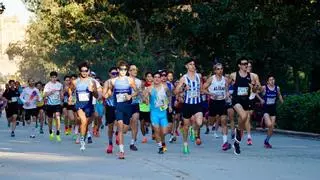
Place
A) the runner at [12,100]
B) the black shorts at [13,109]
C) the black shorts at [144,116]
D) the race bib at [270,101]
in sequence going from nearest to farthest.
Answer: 1. the race bib at [270,101]
2. the black shorts at [144,116]
3. the black shorts at [13,109]
4. the runner at [12,100]

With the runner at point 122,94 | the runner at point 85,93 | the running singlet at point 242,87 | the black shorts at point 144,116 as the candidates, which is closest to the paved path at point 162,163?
the runner at point 122,94

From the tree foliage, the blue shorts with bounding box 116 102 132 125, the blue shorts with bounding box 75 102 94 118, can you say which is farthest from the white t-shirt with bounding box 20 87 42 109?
the blue shorts with bounding box 116 102 132 125

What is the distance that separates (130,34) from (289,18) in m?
19.5

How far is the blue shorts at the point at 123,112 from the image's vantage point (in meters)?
13.6

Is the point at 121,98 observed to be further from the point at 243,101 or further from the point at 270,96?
the point at 270,96

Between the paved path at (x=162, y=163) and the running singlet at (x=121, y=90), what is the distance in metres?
1.14

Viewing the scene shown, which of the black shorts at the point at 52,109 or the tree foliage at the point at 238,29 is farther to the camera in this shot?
the tree foliage at the point at 238,29

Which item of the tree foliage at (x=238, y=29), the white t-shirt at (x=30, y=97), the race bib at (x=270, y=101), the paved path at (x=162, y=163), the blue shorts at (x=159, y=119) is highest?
the tree foliage at (x=238, y=29)

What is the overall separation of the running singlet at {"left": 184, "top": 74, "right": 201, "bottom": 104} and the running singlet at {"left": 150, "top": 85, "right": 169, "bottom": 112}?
1.50ft

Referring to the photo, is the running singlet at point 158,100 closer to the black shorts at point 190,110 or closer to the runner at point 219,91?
the black shorts at point 190,110

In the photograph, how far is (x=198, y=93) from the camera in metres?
→ 14.3

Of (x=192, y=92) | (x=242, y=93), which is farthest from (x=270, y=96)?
(x=192, y=92)

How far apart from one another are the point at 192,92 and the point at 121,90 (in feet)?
5.13

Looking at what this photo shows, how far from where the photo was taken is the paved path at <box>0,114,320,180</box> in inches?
397
